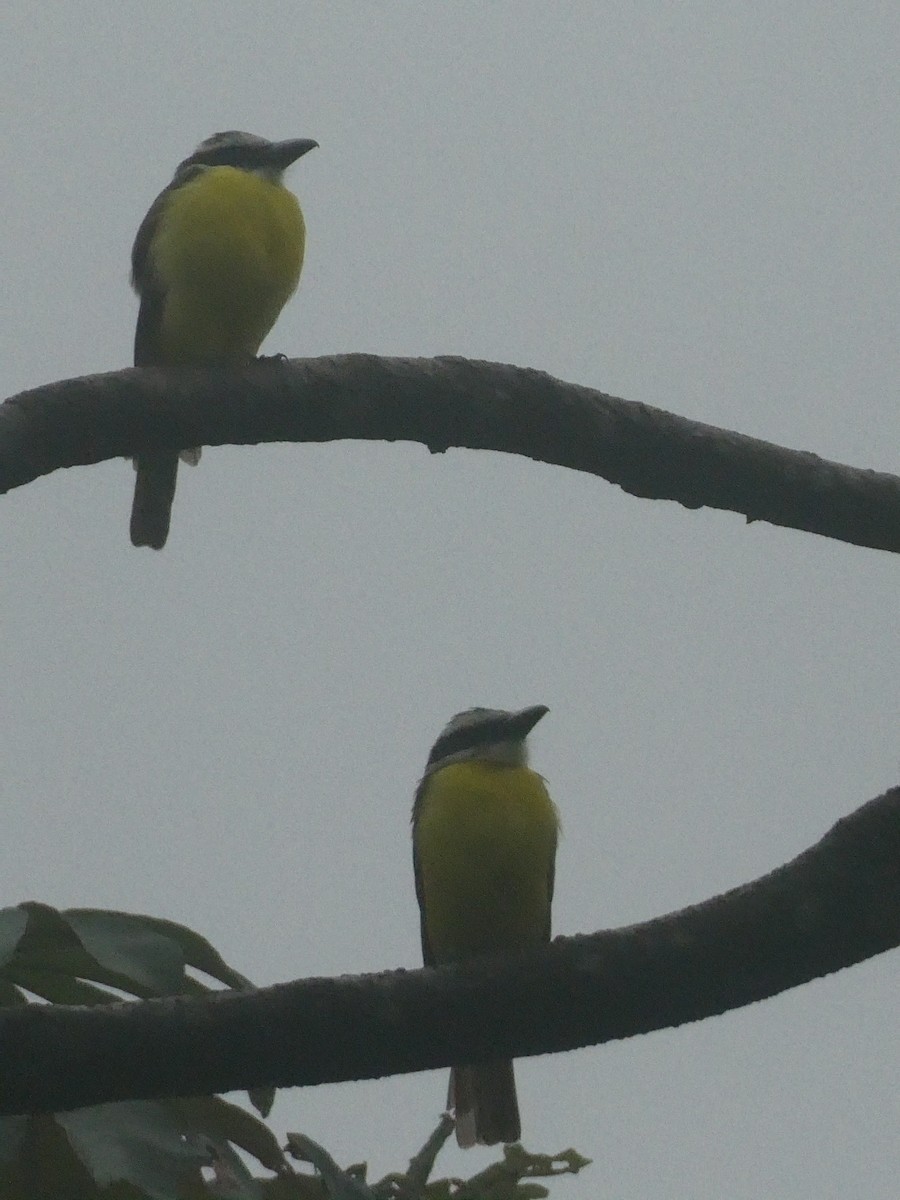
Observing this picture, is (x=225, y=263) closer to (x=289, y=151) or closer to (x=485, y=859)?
(x=289, y=151)

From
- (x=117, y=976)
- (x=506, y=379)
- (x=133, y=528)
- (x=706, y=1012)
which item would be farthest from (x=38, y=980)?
(x=133, y=528)

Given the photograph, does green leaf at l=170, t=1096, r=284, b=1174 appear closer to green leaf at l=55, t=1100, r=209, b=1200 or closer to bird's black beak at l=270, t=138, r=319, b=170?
green leaf at l=55, t=1100, r=209, b=1200

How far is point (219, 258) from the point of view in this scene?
20.2 feet

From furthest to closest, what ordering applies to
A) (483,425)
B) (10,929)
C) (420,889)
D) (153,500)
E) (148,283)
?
(153,500)
(148,283)
(420,889)
(483,425)
(10,929)

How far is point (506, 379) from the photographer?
389 cm

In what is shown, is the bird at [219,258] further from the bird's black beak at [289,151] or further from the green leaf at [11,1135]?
the green leaf at [11,1135]

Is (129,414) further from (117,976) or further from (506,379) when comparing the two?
(117,976)

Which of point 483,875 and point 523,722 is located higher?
point 523,722

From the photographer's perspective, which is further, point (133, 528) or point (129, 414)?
point (133, 528)

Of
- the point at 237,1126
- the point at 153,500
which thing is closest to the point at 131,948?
the point at 237,1126

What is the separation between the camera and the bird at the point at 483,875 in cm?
518

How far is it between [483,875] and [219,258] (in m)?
2.52

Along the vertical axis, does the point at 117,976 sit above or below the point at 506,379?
below

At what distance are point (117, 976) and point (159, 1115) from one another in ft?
0.90
